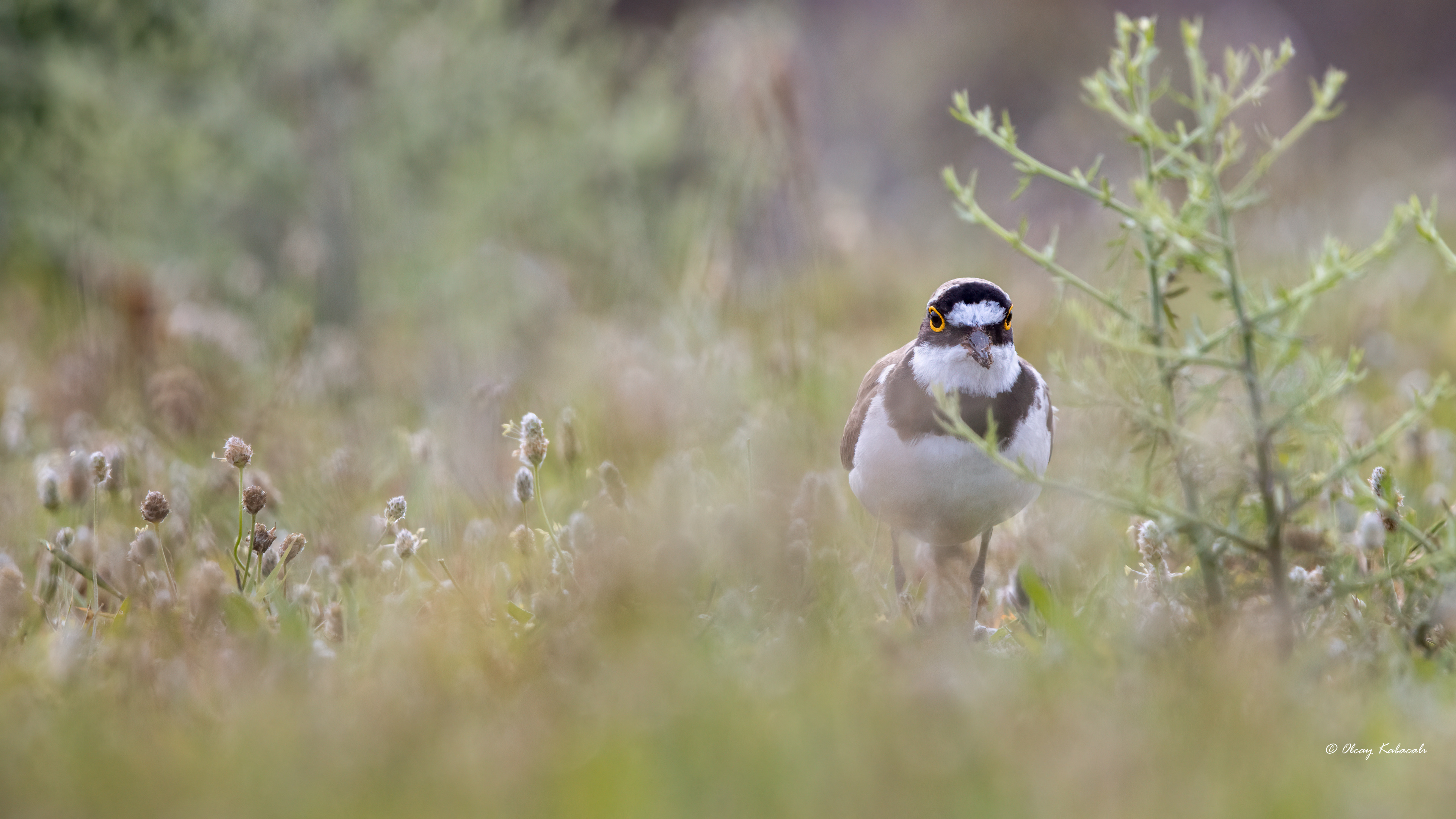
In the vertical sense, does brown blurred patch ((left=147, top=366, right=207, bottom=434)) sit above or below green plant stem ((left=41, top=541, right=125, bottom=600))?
above

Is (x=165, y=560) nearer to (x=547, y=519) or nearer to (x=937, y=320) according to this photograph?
(x=547, y=519)

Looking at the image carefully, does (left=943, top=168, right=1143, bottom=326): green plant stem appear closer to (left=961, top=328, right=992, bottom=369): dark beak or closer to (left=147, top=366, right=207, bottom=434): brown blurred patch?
(left=961, top=328, right=992, bottom=369): dark beak

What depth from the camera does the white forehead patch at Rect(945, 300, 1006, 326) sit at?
11.6 ft

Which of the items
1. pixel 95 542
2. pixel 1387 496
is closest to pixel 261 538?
pixel 95 542

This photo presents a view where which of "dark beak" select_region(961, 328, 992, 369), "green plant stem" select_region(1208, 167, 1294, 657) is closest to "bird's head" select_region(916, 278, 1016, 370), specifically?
"dark beak" select_region(961, 328, 992, 369)

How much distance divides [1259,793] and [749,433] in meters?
2.76

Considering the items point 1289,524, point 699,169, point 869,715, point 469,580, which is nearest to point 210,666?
point 469,580

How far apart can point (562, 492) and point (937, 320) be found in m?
1.73

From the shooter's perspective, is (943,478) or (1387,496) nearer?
(1387,496)

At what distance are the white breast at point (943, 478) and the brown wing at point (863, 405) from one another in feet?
0.44

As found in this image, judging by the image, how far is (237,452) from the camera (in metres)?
3.30

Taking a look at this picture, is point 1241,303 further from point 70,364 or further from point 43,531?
point 70,364

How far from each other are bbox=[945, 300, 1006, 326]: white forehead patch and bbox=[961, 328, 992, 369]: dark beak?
27mm

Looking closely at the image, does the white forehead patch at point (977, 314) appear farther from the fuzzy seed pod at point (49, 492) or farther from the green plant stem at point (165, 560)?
the fuzzy seed pod at point (49, 492)
